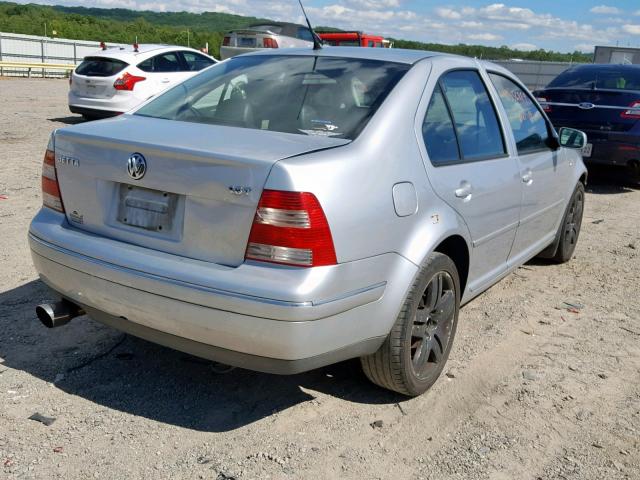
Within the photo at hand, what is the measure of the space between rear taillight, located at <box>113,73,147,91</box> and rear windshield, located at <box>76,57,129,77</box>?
19 centimetres

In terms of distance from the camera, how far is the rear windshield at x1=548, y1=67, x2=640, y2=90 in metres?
9.73

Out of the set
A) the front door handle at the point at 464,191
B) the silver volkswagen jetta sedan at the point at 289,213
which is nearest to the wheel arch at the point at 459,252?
the silver volkswagen jetta sedan at the point at 289,213

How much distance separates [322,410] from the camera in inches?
137

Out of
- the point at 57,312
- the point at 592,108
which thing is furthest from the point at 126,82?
the point at 57,312

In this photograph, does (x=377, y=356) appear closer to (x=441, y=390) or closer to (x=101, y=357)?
(x=441, y=390)

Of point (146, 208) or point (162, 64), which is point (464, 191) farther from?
point (162, 64)

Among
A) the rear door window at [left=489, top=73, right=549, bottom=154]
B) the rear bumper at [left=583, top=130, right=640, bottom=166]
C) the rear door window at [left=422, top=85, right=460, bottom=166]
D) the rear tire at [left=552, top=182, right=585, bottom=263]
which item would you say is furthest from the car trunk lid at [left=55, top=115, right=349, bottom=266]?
the rear bumper at [left=583, top=130, right=640, bottom=166]

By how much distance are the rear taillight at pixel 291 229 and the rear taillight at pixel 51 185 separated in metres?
1.24

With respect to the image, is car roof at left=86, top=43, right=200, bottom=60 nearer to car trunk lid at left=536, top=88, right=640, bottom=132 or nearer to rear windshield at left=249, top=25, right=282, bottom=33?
rear windshield at left=249, top=25, right=282, bottom=33

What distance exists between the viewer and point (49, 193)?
3570 millimetres

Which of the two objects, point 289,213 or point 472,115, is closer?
point 289,213

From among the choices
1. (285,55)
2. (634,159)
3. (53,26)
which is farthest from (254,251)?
(53,26)

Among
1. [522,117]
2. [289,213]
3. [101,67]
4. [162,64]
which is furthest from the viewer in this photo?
[162,64]

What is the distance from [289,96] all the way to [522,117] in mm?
2009
